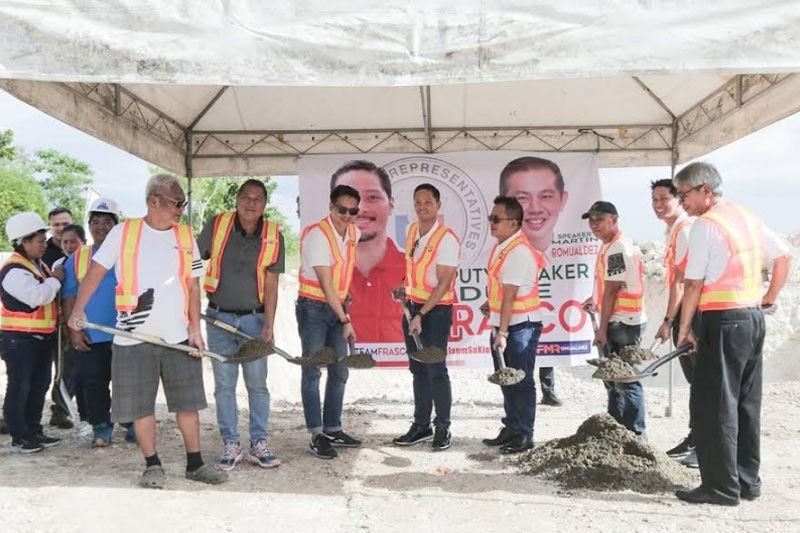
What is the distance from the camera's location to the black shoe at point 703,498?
3.88 metres

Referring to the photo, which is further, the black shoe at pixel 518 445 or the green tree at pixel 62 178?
→ the green tree at pixel 62 178

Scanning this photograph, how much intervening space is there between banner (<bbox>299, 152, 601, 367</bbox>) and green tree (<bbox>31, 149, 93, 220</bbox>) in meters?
34.8

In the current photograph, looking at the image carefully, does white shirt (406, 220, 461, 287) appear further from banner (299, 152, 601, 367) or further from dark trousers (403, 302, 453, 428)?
banner (299, 152, 601, 367)

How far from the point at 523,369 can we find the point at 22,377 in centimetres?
356

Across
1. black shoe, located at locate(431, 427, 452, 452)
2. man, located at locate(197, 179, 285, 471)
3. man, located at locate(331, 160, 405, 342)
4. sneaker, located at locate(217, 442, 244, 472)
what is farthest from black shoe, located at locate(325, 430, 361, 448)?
man, located at locate(331, 160, 405, 342)

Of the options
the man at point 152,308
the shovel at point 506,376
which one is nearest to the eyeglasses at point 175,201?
the man at point 152,308

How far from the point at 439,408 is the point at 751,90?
330 cm

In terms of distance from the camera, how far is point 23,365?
512 cm

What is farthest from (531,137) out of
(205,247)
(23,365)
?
(23,365)

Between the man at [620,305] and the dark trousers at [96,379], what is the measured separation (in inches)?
140

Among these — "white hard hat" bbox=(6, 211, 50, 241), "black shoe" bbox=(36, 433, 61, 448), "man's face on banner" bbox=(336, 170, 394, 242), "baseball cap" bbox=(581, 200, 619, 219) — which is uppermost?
"man's face on banner" bbox=(336, 170, 394, 242)

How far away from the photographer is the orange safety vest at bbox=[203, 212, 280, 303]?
15.3 ft

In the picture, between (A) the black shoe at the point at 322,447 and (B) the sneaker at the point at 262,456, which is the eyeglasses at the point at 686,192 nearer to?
(A) the black shoe at the point at 322,447

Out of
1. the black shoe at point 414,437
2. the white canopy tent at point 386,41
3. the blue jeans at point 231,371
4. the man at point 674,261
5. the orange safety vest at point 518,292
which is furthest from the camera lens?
the black shoe at point 414,437
